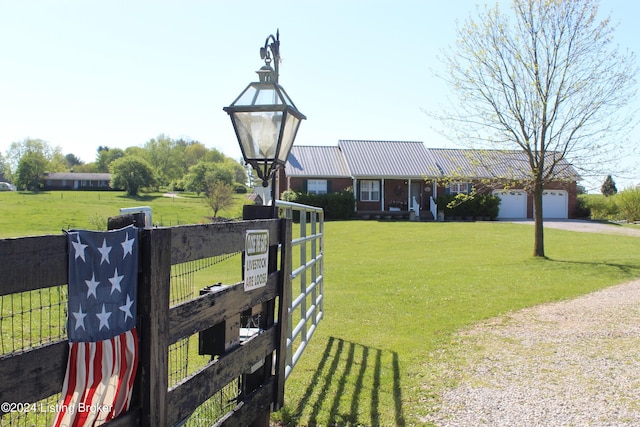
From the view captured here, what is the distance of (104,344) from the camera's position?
2281 millimetres

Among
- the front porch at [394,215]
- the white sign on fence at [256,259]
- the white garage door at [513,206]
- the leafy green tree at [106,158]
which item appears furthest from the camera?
the leafy green tree at [106,158]

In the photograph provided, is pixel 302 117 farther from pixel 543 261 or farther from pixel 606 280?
pixel 543 261

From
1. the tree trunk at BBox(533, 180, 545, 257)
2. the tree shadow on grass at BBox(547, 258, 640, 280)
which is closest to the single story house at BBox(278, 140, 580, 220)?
the tree trunk at BBox(533, 180, 545, 257)

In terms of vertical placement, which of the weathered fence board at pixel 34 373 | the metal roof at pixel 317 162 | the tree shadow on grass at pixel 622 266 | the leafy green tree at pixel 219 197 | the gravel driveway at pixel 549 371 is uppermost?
the metal roof at pixel 317 162

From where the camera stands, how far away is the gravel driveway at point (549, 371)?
Result: 4707 millimetres

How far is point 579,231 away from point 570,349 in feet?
68.8

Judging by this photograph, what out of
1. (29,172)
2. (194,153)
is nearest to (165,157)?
(194,153)

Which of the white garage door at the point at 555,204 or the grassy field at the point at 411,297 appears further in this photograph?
the white garage door at the point at 555,204

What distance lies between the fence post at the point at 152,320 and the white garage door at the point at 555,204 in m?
37.3

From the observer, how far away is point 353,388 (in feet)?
18.2

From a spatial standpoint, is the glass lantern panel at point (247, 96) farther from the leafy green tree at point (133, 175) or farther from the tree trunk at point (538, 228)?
the leafy green tree at point (133, 175)

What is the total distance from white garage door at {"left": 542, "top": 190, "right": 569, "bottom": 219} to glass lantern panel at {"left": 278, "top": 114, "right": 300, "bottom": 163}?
115 ft

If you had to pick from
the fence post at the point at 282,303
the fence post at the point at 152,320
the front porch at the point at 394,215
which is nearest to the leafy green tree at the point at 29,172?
the front porch at the point at 394,215

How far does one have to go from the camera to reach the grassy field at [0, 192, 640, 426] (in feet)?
17.2
